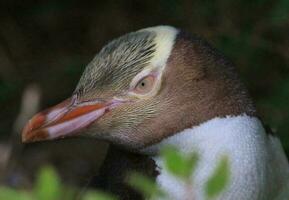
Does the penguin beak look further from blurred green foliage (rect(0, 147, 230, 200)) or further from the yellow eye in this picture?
blurred green foliage (rect(0, 147, 230, 200))

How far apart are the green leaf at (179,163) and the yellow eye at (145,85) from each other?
1068mm

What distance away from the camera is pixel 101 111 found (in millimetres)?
2289

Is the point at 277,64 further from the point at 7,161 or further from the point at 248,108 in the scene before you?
the point at 248,108

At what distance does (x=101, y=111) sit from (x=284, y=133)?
157 centimetres

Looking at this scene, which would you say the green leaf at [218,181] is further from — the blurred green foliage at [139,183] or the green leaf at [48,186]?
the green leaf at [48,186]

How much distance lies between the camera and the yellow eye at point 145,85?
7.47 ft

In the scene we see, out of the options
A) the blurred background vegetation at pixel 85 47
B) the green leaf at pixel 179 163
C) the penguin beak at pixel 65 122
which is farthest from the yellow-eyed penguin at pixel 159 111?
the blurred background vegetation at pixel 85 47

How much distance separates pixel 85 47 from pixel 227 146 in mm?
2874

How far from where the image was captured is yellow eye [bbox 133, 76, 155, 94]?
2275 millimetres

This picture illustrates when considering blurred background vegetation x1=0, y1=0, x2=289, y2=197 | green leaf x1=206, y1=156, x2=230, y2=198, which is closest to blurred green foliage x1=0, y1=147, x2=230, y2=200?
green leaf x1=206, y1=156, x2=230, y2=198

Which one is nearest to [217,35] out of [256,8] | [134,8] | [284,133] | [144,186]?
[256,8]

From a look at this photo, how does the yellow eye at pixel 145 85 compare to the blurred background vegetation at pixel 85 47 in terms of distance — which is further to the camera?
the blurred background vegetation at pixel 85 47

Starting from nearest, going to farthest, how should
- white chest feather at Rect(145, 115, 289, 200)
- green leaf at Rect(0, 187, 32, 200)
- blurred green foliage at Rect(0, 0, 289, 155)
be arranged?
1. green leaf at Rect(0, 187, 32, 200)
2. white chest feather at Rect(145, 115, 289, 200)
3. blurred green foliage at Rect(0, 0, 289, 155)

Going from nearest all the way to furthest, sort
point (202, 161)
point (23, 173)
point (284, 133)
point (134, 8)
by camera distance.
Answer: point (202, 161)
point (284, 133)
point (23, 173)
point (134, 8)
